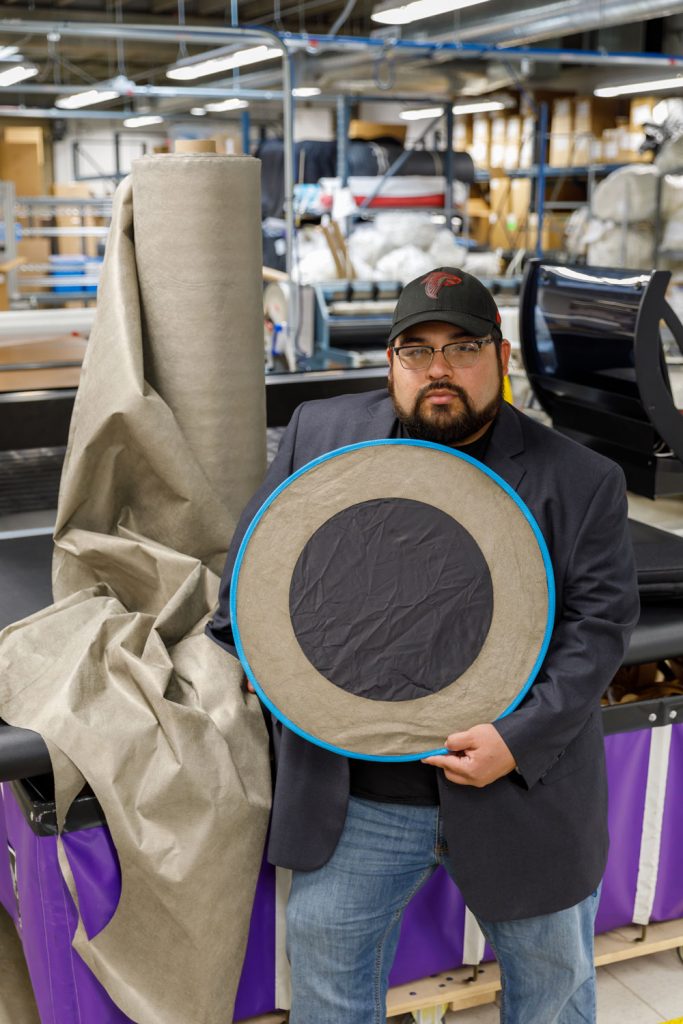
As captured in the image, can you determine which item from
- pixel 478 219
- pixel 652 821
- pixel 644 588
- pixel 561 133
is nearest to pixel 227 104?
pixel 478 219

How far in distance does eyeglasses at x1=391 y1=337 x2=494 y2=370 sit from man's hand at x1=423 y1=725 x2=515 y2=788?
51 centimetres

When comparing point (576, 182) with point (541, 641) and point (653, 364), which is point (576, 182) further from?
point (541, 641)

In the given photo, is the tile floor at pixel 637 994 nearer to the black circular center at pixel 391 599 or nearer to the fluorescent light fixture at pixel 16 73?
the black circular center at pixel 391 599

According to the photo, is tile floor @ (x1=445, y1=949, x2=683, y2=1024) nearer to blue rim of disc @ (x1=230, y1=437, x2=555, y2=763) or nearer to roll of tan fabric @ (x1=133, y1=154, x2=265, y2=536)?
blue rim of disc @ (x1=230, y1=437, x2=555, y2=763)

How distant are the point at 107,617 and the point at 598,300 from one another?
1.57 meters

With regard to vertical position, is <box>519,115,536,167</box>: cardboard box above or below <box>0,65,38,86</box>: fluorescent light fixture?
below

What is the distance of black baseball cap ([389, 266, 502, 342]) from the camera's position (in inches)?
60.9

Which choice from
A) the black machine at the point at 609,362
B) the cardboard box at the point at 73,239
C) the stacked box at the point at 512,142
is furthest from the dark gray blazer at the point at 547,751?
the cardboard box at the point at 73,239

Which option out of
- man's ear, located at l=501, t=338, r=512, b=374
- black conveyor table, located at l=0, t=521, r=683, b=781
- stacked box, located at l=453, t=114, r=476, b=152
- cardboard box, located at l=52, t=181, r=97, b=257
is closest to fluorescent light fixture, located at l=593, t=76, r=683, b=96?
stacked box, located at l=453, t=114, r=476, b=152

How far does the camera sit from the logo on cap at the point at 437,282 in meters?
1.56

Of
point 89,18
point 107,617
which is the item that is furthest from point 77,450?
point 89,18

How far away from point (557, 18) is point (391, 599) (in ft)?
28.2

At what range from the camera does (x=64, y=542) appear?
195 cm

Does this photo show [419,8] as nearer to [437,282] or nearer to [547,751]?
[437,282]
